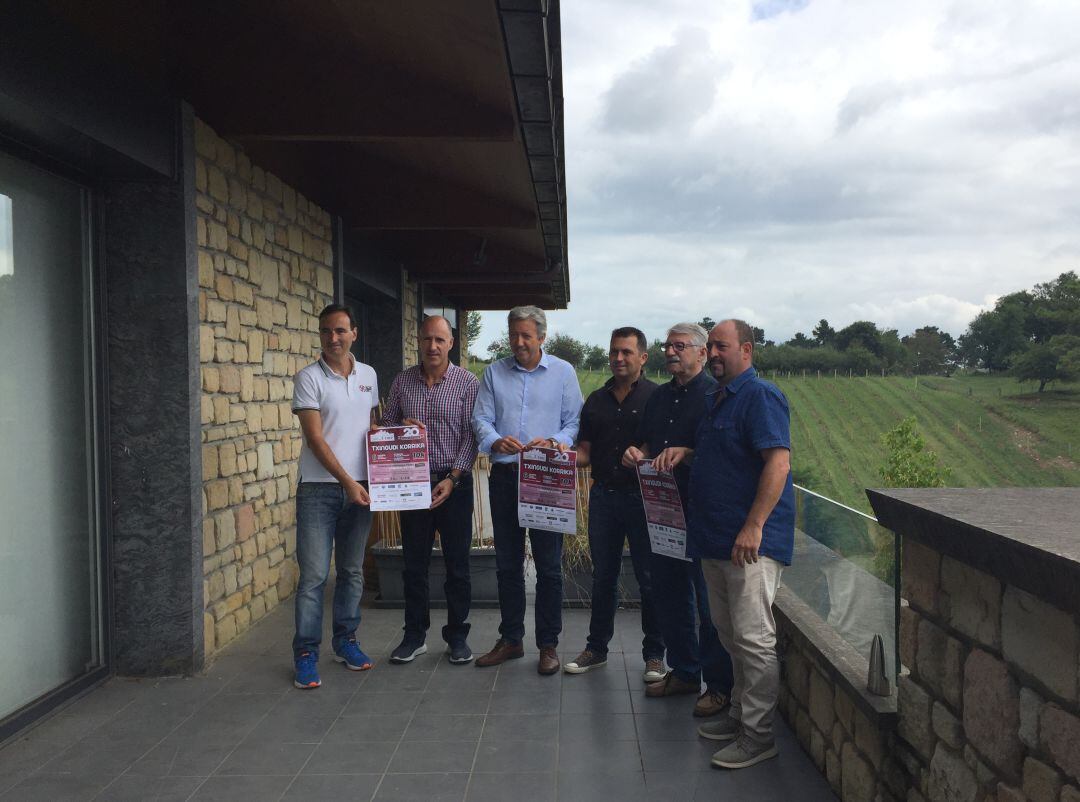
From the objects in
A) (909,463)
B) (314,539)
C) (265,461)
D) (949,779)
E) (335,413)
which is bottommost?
(909,463)

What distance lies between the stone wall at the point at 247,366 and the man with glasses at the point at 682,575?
232 cm

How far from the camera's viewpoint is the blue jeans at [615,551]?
4281 mm

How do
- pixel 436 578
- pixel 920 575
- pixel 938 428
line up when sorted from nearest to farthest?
pixel 920 575, pixel 436 578, pixel 938 428

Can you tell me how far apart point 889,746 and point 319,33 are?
3.69 metres

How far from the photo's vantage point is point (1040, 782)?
6.23 feet

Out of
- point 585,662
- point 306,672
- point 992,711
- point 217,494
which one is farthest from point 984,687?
point 217,494

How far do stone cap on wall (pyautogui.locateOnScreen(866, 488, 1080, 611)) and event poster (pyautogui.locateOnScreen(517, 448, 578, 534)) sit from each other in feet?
Result: 5.78

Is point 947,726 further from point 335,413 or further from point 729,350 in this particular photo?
point 335,413

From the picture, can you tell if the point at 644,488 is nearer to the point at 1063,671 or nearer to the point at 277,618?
the point at 1063,671

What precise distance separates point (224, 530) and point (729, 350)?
3.05 meters

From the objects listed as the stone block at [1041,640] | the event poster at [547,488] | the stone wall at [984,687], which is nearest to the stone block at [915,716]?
the stone wall at [984,687]

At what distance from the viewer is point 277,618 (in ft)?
18.8

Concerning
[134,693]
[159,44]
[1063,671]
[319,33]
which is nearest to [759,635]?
[1063,671]

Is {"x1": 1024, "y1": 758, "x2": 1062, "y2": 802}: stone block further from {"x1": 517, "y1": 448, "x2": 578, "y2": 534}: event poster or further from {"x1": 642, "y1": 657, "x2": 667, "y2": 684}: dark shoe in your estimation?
{"x1": 517, "y1": 448, "x2": 578, "y2": 534}: event poster
